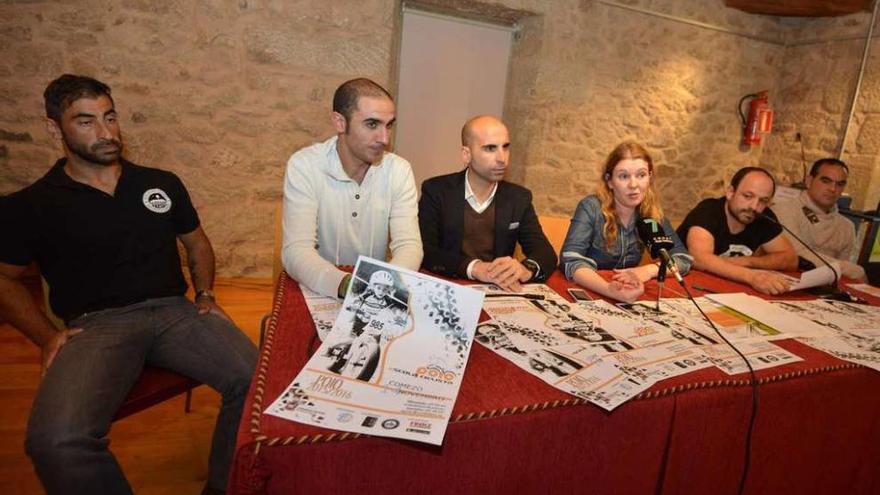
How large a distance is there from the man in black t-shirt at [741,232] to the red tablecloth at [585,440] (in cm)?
89

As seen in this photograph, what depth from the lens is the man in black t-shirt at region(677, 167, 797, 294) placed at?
221cm

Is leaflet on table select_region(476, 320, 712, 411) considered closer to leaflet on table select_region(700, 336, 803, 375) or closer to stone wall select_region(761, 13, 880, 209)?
leaflet on table select_region(700, 336, 803, 375)

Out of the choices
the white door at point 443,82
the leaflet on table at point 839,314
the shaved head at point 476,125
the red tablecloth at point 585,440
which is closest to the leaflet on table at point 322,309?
the red tablecloth at point 585,440

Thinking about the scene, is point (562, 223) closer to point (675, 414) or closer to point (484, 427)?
point (675, 414)

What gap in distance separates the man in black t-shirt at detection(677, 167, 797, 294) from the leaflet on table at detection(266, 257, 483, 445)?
58.1 inches

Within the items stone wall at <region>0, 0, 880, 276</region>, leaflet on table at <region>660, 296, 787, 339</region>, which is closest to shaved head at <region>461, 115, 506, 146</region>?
leaflet on table at <region>660, 296, 787, 339</region>

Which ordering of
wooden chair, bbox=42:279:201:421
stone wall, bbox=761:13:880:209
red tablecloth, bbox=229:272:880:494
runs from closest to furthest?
red tablecloth, bbox=229:272:880:494
wooden chair, bbox=42:279:201:421
stone wall, bbox=761:13:880:209

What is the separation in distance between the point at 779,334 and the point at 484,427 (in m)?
1.08

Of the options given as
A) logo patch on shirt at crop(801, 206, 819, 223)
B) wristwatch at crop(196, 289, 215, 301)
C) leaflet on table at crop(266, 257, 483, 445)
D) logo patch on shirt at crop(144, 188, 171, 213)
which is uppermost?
logo patch on shirt at crop(801, 206, 819, 223)

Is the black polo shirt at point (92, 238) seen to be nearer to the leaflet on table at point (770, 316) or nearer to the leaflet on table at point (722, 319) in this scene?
the leaflet on table at point (722, 319)

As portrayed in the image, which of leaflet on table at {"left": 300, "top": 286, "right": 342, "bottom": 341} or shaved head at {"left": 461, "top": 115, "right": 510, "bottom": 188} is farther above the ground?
shaved head at {"left": 461, "top": 115, "right": 510, "bottom": 188}

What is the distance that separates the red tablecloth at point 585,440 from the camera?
813mm

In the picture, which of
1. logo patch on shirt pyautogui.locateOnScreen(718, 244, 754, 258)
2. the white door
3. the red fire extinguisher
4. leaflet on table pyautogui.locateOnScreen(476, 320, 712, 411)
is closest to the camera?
leaflet on table pyautogui.locateOnScreen(476, 320, 712, 411)

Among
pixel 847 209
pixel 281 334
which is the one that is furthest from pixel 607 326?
pixel 847 209
